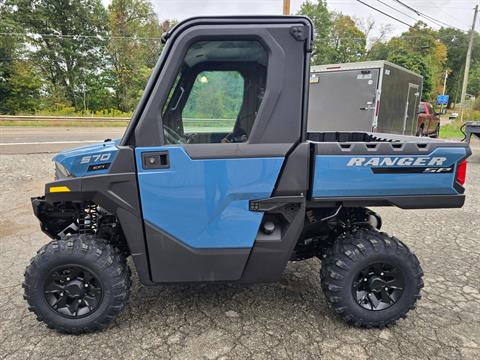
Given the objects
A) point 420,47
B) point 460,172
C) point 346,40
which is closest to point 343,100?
point 460,172

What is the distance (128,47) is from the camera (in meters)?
32.7

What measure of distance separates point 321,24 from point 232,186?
57213 millimetres

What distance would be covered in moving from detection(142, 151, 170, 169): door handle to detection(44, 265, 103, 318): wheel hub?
90cm

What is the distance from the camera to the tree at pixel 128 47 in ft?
107

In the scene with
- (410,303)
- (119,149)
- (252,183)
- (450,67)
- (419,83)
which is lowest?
(410,303)

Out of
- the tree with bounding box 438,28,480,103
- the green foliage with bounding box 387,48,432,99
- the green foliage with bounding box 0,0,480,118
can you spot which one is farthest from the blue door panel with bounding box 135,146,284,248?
the tree with bounding box 438,28,480,103

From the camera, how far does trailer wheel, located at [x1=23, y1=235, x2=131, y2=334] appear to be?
7.71ft

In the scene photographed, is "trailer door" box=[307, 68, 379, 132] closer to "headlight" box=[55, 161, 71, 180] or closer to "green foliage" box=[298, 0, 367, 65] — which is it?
"headlight" box=[55, 161, 71, 180]

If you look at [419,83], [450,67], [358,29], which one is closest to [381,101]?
[419,83]

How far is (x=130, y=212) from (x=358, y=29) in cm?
6000

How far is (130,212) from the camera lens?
2320mm

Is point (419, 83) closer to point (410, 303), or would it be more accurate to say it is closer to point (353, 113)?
point (353, 113)

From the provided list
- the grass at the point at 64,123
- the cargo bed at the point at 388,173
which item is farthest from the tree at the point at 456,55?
the cargo bed at the point at 388,173

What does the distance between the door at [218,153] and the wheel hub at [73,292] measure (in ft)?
1.55
